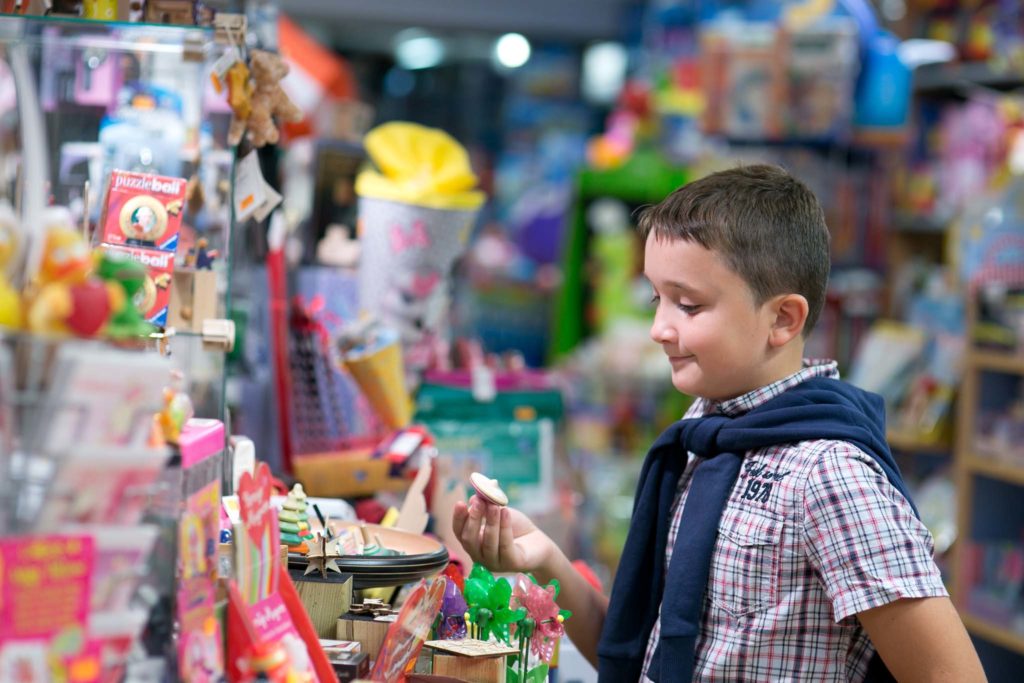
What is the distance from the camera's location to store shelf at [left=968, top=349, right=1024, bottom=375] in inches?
152

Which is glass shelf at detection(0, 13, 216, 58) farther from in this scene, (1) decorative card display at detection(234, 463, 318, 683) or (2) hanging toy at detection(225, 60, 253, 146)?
(1) decorative card display at detection(234, 463, 318, 683)

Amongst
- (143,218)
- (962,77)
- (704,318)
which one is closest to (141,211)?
(143,218)

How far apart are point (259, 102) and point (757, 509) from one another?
0.87m

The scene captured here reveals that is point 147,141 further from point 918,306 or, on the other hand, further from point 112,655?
point 918,306

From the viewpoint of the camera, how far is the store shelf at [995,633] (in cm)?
374

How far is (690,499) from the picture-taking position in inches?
56.9

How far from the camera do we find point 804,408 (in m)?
1.37

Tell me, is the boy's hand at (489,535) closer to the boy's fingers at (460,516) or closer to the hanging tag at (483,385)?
the boy's fingers at (460,516)

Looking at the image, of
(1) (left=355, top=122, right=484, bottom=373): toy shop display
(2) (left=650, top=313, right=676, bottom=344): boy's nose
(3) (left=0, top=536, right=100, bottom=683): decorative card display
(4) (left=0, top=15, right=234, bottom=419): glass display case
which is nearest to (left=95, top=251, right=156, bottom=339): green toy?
(3) (left=0, top=536, right=100, bottom=683): decorative card display

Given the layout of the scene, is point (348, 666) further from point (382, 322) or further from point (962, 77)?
point (962, 77)

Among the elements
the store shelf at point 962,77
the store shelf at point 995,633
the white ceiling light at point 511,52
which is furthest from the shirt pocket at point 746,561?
the white ceiling light at point 511,52

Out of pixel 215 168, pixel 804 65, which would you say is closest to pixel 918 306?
pixel 804 65

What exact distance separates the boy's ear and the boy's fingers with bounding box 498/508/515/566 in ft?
1.26

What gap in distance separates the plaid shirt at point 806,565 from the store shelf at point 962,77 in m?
3.52
